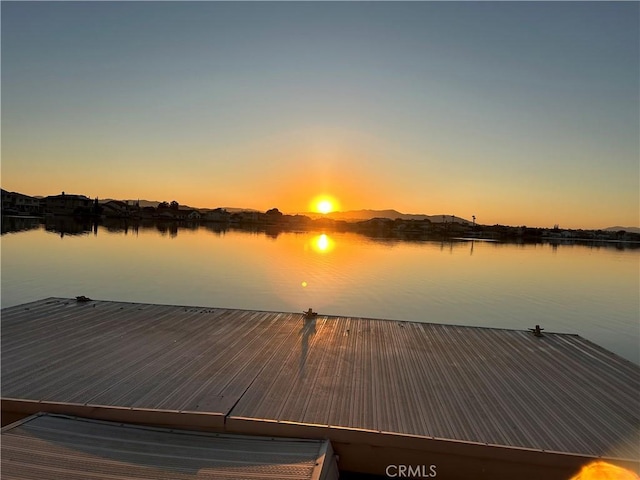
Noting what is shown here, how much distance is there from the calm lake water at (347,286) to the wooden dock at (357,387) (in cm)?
720

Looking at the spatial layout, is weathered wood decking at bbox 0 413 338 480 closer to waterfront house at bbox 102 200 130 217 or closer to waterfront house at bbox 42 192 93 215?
waterfront house at bbox 42 192 93 215

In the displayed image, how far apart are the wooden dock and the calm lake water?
7196 mm

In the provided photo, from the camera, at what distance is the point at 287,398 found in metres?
5.41

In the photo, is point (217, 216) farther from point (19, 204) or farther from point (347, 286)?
point (347, 286)

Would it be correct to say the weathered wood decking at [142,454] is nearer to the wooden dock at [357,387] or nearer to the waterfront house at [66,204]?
the wooden dock at [357,387]

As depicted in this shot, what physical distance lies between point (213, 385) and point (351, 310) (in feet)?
37.1

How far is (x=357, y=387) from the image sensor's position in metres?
5.89

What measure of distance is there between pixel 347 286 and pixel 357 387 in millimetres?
16096

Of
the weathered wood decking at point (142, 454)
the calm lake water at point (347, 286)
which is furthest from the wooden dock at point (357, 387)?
the calm lake water at point (347, 286)

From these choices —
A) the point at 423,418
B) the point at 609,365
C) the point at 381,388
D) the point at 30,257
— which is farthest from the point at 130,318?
the point at 30,257

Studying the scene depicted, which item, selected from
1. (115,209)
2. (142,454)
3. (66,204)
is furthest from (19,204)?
(142,454)

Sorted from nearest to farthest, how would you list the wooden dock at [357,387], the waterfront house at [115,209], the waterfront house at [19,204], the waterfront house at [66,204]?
the wooden dock at [357,387] → the waterfront house at [19,204] → the waterfront house at [66,204] → the waterfront house at [115,209]

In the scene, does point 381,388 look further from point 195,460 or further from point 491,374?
point 195,460

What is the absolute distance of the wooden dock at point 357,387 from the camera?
4617 mm
